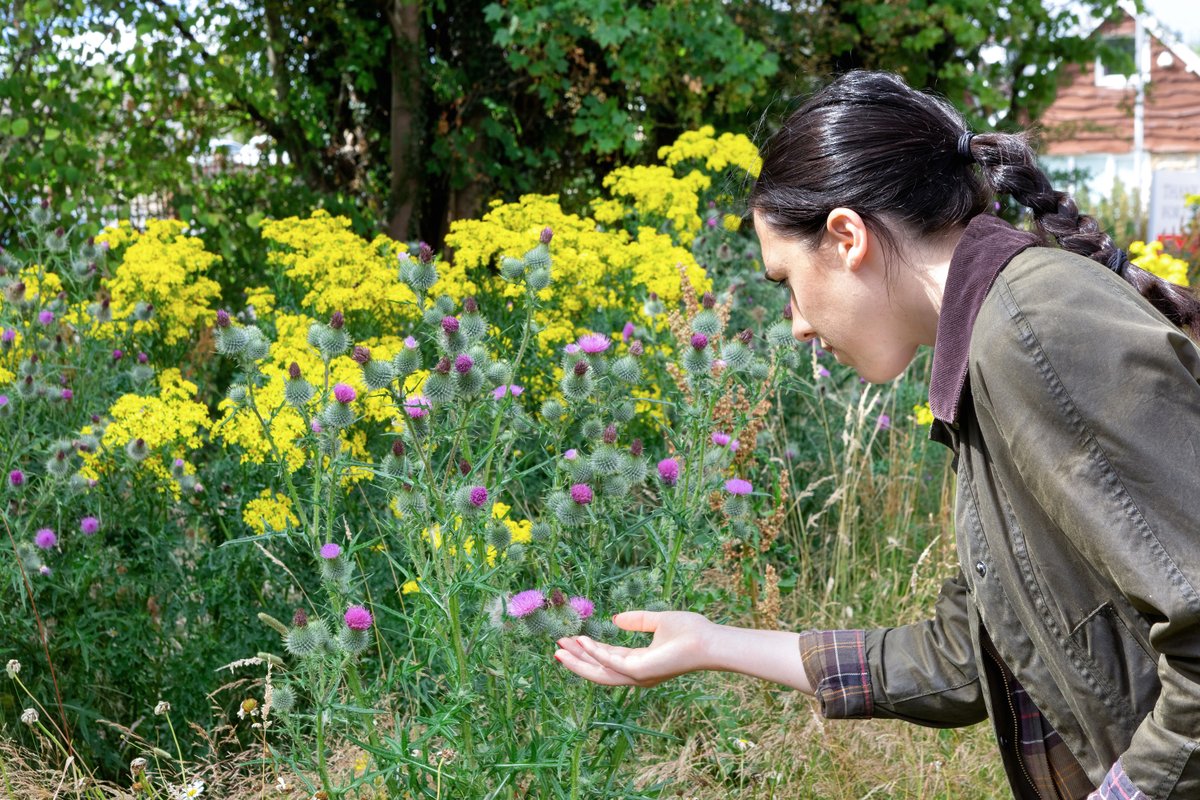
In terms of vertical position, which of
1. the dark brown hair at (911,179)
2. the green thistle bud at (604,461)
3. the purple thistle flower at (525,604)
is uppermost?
the dark brown hair at (911,179)

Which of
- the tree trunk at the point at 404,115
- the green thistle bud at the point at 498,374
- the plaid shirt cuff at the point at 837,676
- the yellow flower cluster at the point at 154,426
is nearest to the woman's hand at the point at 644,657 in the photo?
the plaid shirt cuff at the point at 837,676

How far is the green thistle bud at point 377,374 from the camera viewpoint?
2.23 metres

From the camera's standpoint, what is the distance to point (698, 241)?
5.91 m

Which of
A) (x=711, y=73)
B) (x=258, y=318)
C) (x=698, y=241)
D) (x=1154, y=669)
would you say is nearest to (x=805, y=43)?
(x=711, y=73)

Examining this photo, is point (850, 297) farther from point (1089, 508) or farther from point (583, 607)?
point (583, 607)

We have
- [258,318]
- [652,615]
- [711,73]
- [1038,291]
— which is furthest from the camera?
[711,73]

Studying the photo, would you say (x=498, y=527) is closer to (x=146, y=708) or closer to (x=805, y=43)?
(x=146, y=708)

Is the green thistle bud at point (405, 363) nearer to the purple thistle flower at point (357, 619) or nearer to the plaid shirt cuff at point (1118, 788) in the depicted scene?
the purple thistle flower at point (357, 619)

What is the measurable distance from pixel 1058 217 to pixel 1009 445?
497 mm

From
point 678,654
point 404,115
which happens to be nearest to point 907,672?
point 678,654

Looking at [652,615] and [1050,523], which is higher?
[1050,523]

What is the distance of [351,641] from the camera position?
6.91 ft

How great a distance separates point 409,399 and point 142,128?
593 centimetres

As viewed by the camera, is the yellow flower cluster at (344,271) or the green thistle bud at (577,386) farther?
the yellow flower cluster at (344,271)
